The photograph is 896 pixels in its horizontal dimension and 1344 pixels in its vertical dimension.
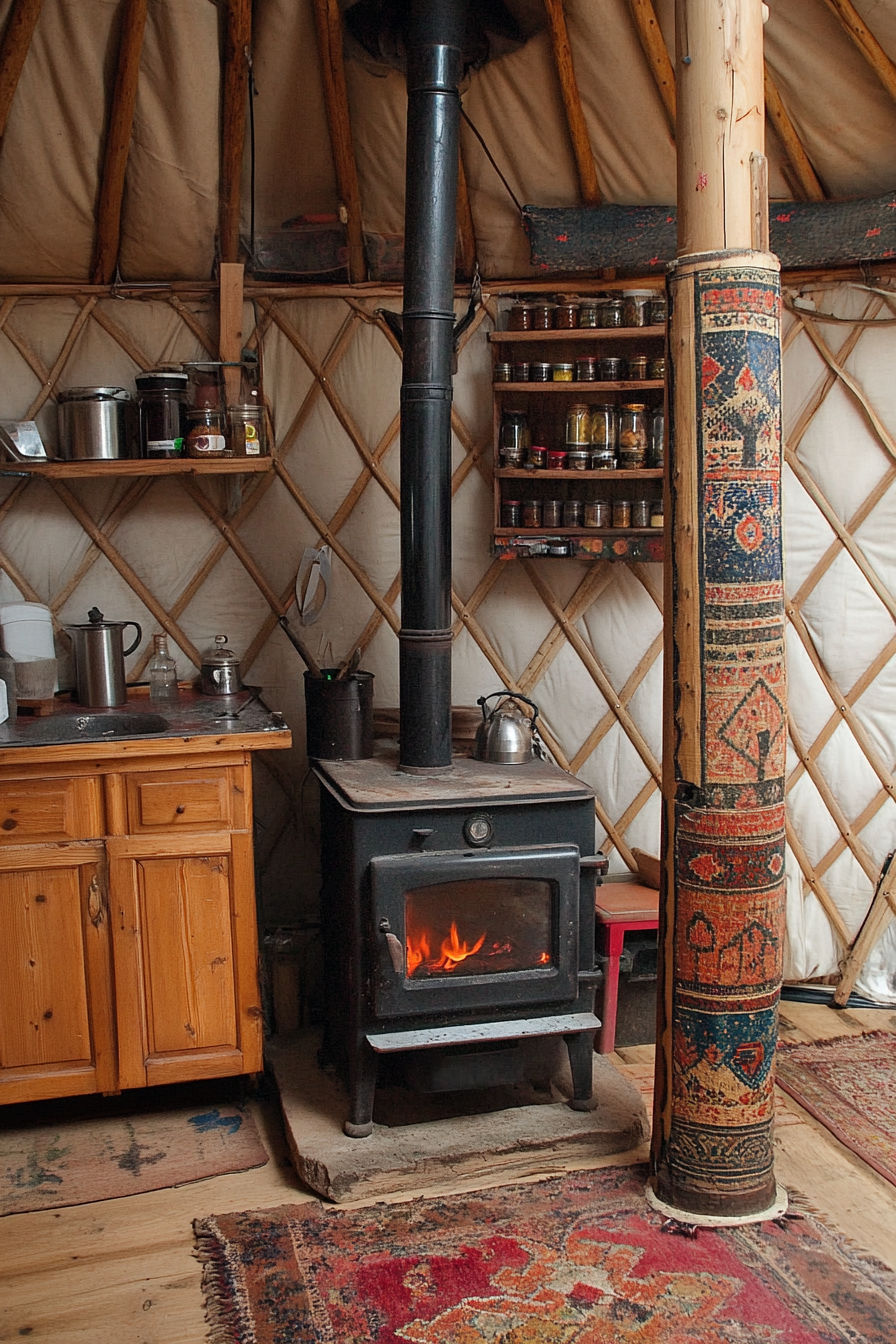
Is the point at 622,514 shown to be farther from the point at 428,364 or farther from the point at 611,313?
the point at 428,364

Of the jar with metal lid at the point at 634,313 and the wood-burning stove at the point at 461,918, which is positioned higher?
the jar with metal lid at the point at 634,313

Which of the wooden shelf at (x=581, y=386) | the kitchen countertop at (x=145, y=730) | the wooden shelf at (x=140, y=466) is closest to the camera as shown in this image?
the kitchen countertop at (x=145, y=730)

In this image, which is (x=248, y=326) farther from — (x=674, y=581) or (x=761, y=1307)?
(x=761, y=1307)

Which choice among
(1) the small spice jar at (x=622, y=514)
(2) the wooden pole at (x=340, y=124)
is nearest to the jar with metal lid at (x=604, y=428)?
(1) the small spice jar at (x=622, y=514)

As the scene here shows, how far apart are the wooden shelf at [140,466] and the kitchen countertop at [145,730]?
0.58 metres

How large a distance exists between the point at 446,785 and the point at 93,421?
50.7 inches

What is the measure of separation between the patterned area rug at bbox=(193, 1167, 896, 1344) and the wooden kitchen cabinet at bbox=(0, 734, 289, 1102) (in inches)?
17.6

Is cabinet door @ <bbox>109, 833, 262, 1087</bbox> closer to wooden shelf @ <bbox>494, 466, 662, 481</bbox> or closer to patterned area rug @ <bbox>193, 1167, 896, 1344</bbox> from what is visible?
patterned area rug @ <bbox>193, 1167, 896, 1344</bbox>

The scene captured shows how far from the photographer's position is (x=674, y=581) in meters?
2.07

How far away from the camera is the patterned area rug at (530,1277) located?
1869 mm

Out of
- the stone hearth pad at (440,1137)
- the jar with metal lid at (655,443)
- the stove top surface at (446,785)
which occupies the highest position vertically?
the jar with metal lid at (655,443)

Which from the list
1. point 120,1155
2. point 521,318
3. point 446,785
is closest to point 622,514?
point 521,318

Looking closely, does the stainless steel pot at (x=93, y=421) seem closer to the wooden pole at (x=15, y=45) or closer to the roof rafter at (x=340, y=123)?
the wooden pole at (x=15, y=45)

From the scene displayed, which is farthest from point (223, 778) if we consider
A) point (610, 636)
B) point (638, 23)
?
point (638, 23)
